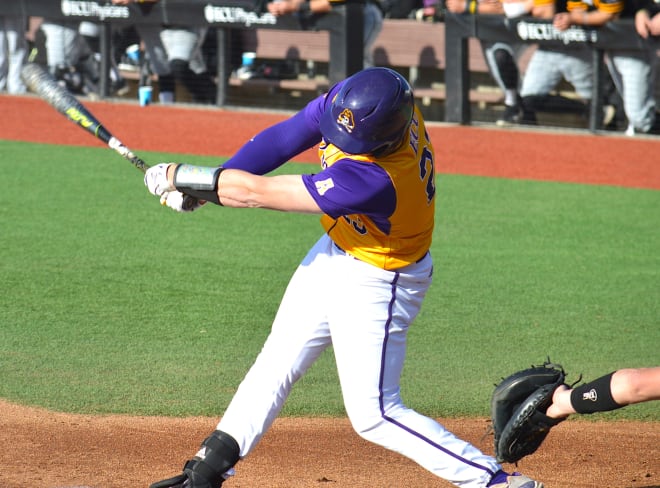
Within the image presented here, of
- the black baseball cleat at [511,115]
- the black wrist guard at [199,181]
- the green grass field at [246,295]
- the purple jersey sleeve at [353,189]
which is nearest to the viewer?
the purple jersey sleeve at [353,189]

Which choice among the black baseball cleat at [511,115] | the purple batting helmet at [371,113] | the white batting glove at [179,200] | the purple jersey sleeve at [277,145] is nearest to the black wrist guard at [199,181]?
the white batting glove at [179,200]

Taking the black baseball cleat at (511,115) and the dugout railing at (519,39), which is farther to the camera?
the black baseball cleat at (511,115)

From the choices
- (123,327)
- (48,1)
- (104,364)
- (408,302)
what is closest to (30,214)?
(123,327)

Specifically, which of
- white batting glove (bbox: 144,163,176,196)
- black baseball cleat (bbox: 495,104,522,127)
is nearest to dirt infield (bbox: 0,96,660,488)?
white batting glove (bbox: 144,163,176,196)

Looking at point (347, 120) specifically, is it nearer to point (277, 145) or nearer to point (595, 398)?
point (277, 145)

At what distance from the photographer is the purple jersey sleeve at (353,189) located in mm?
3426

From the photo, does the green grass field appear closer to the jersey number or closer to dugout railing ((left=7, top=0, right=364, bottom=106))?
the jersey number

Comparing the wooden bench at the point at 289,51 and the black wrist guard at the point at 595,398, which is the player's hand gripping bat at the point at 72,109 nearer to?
the black wrist guard at the point at 595,398

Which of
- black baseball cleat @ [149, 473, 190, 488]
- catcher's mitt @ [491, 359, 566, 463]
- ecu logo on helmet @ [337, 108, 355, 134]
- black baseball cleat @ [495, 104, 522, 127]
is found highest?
ecu logo on helmet @ [337, 108, 355, 134]

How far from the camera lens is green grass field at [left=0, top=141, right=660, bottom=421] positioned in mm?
5309

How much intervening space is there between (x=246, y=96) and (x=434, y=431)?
11418mm

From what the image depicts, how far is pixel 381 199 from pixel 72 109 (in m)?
1.99

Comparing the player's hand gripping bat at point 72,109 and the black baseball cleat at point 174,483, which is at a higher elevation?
the player's hand gripping bat at point 72,109

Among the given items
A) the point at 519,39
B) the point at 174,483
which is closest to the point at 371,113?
the point at 174,483
